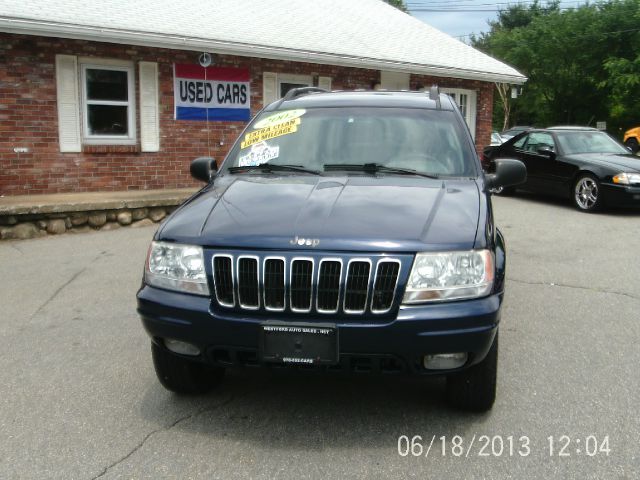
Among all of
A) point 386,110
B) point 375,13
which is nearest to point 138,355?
point 386,110

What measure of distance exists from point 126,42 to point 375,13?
32.4 feet


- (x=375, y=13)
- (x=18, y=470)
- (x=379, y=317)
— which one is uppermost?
(x=375, y=13)

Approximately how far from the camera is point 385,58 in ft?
46.6

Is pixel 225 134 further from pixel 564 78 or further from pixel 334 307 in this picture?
pixel 564 78

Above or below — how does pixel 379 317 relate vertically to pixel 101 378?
above

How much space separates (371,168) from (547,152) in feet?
29.1

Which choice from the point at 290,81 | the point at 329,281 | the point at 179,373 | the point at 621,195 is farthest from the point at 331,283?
the point at 290,81

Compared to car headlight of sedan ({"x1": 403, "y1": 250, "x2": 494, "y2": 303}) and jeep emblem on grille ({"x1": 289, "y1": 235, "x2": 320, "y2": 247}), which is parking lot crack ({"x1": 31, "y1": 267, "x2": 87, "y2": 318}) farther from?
car headlight of sedan ({"x1": 403, "y1": 250, "x2": 494, "y2": 303})

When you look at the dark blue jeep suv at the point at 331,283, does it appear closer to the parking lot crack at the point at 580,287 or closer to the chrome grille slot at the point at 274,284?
the chrome grille slot at the point at 274,284

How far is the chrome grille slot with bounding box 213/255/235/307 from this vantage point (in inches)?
120

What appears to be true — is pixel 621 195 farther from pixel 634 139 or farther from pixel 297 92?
pixel 634 139

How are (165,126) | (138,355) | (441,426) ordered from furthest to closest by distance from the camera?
1. (165,126)
2. (138,355)
3. (441,426)

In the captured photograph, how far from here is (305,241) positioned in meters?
2.99

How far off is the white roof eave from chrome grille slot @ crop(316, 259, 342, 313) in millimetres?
8611
